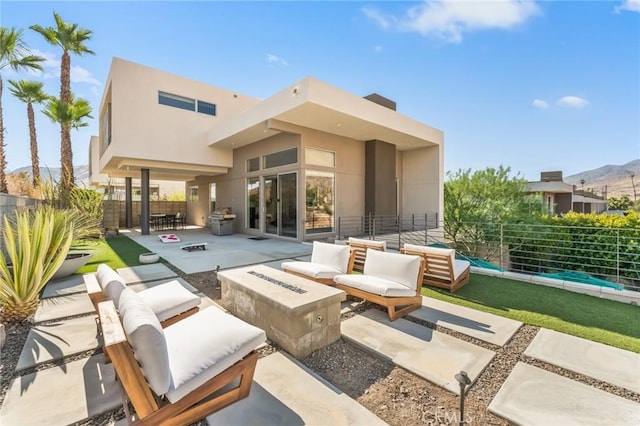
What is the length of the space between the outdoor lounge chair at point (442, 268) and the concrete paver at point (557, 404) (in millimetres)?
2382

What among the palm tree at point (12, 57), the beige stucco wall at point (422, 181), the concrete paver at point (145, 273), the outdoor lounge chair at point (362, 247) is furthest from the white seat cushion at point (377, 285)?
the palm tree at point (12, 57)

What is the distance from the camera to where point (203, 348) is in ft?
6.70

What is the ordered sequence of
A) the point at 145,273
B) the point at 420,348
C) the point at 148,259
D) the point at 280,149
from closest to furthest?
the point at 420,348 < the point at 145,273 < the point at 148,259 < the point at 280,149

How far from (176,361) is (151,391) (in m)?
0.21

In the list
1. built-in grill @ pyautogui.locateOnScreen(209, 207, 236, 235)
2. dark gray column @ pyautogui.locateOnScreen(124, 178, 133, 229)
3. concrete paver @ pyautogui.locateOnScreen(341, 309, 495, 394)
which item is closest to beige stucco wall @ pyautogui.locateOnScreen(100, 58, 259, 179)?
built-in grill @ pyautogui.locateOnScreen(209, 207, 236, 235)

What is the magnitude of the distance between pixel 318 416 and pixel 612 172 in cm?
21111

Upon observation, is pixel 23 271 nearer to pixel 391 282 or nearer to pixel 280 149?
pixel 391 282

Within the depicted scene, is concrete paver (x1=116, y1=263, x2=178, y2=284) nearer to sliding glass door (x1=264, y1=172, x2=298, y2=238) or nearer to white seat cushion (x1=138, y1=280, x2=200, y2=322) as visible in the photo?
white seat cushion (x1=138, y1=280, x2=200, y2=322)

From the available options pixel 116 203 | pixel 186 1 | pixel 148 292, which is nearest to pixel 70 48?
pixel 116 203

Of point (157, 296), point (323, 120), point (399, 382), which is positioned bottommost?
point (399, 382)

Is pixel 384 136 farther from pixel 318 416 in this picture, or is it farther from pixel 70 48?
pixel 70 48

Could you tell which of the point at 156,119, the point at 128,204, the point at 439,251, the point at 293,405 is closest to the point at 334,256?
the point at 439,251

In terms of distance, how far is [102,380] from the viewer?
7.73 feet

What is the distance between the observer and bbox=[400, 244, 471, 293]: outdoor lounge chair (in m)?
4.76
